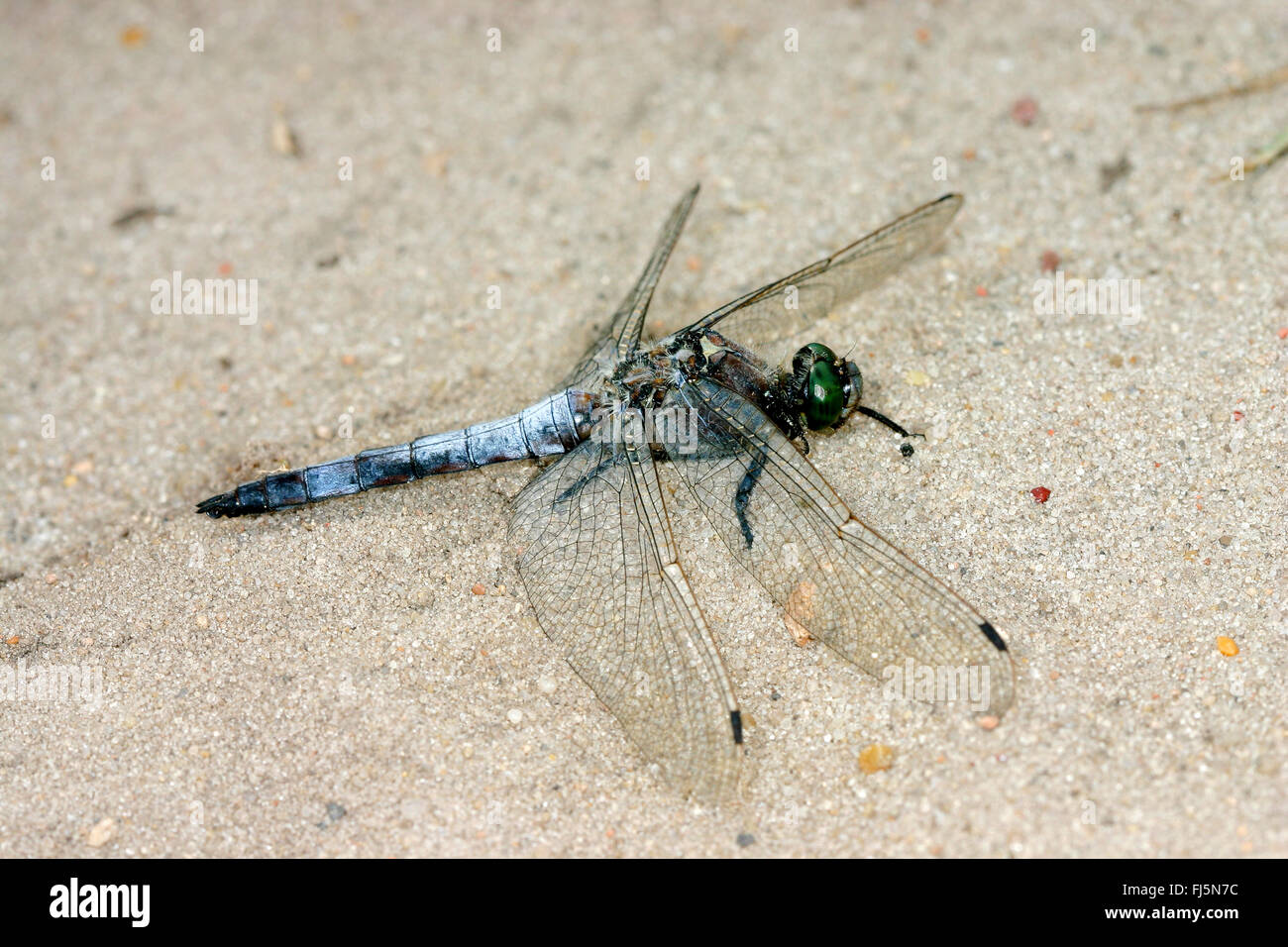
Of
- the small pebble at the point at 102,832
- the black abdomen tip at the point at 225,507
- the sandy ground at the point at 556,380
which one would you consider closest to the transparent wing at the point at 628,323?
the sandy ground at the point at 556,380

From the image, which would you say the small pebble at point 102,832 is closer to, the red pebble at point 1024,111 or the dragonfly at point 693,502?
the dragonfly at point 693,502

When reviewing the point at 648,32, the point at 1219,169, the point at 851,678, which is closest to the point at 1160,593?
the point at 851,678

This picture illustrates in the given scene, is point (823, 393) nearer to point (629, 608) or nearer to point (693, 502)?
point (693, 502)

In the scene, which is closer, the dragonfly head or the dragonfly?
the dragonfly

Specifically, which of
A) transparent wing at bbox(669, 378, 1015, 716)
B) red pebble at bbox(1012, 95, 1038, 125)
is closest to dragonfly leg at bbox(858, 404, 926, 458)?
transparent wing at bbox(669, 378, 1015, 716)

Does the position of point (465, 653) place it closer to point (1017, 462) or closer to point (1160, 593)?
point (1017, 462)

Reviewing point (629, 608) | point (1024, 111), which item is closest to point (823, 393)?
point (629, 608)

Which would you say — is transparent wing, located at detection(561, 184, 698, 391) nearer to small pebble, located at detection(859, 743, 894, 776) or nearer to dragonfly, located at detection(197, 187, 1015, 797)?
dragonfly, located at detection(197, 187, 1015, 797)
